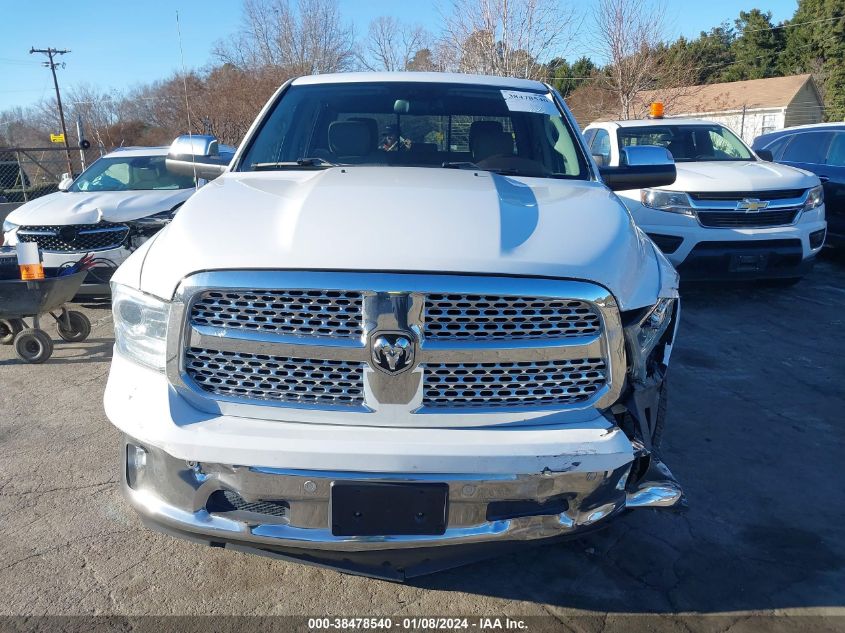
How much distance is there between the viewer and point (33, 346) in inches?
218

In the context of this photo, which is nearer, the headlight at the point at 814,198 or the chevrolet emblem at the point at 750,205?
the chevrolet emblem at the point at 750,205

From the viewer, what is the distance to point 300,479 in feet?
6.84

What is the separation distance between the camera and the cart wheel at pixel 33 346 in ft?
18.0

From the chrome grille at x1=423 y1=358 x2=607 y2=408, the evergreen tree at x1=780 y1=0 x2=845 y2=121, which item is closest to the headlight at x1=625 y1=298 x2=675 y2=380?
the chrome grille at x1=423 y1=358 x2=607 y2=408

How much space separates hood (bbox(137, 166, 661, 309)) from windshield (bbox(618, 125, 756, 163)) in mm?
6046

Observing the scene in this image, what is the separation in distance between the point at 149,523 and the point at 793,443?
11.3ft

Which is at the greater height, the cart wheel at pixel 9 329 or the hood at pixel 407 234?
the hood at pixel 407 234

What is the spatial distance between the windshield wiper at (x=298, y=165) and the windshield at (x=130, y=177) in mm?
4768

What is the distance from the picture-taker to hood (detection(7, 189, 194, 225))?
265 inches

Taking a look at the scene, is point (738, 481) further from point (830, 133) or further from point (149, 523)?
point (830, 133)

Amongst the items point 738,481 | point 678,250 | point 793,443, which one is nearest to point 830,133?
point 678,250

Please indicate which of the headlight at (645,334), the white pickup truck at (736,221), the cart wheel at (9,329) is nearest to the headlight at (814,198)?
the white pickup truck at (736,221)

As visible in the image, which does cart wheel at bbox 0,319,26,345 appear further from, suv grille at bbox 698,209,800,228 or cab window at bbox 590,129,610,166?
cab window at bbox 590,129,610,166

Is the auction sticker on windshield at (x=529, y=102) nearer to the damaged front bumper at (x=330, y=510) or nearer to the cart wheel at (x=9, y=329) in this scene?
the damaged front bumper at (x=330, y=510)
